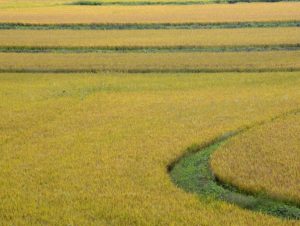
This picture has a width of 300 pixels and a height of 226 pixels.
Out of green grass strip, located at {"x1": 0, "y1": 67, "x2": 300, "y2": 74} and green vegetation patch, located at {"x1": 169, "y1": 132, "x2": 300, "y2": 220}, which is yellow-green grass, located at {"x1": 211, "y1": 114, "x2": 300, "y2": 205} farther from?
green grass strip, located at {"x1": 0, "y1": 67, "x2": 300, "y2": 74}

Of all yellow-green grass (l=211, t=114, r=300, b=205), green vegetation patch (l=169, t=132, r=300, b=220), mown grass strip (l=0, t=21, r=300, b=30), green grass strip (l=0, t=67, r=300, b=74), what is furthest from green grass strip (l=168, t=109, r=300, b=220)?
mown grass strip (l=0, t=21, r=300, b=30)

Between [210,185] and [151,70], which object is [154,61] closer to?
[151,70]

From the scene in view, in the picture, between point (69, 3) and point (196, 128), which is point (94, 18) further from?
point (196, 128)

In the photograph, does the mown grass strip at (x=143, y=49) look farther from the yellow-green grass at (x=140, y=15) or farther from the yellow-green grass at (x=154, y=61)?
the yellow-green grass at (x=140, y=15)

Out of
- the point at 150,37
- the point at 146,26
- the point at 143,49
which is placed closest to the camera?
the point at 143,49

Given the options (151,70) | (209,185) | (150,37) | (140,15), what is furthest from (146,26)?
(209,185)

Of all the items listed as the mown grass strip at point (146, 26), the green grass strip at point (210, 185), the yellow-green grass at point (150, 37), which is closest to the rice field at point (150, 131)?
the green grass strip at point (210, 185)
